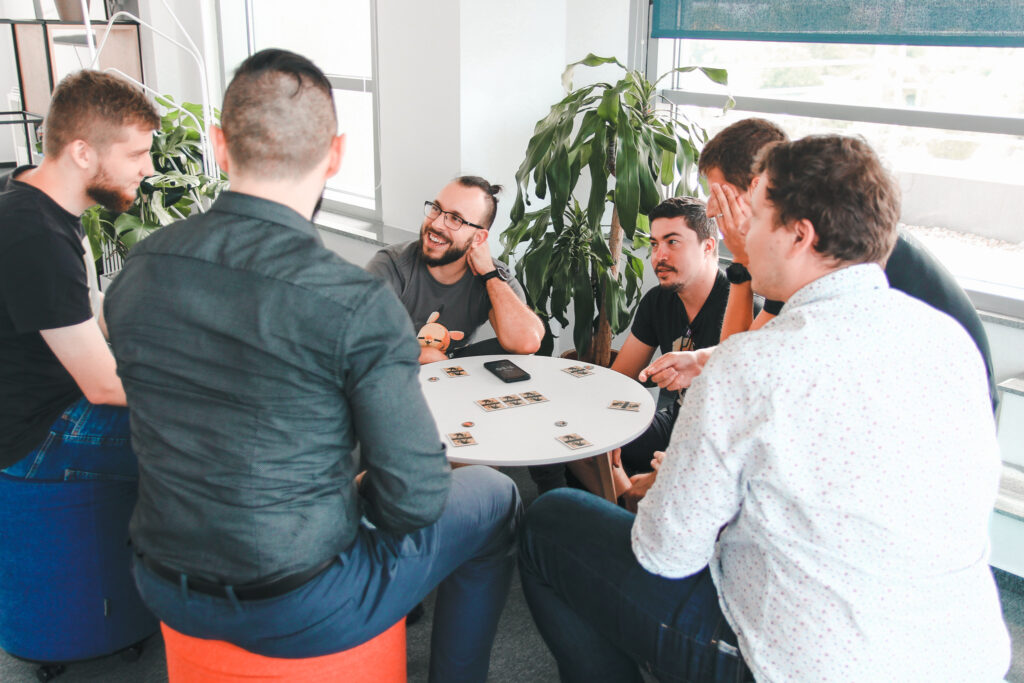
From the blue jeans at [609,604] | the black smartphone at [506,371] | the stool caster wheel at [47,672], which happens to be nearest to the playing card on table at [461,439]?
the blue jeans at [609,604]

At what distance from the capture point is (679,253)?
2.52 m

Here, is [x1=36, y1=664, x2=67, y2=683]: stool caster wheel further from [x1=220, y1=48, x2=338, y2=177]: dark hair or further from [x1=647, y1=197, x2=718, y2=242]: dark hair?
[x1=647, y1=197, x2=718, y2=242]: dark hair

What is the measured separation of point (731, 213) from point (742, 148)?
0.57 feet

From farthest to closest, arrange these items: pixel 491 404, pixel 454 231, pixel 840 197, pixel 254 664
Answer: pixel 454 231, pixel 491 404, pixel 254 664, pixel 840 197

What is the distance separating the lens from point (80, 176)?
5.94ft

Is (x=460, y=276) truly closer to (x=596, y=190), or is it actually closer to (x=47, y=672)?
(x=596, y=190)

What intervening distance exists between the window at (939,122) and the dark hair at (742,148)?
0.67 meters

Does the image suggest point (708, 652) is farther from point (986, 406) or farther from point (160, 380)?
point (160, 380)

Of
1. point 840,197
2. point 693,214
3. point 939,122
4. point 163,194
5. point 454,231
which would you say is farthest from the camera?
point 163,194

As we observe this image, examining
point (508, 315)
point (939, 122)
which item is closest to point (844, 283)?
point (508, 315)

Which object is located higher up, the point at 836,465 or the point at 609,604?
the point at 836,465

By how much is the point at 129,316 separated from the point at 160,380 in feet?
Result: 0.34

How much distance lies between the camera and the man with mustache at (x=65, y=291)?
66.4 inches

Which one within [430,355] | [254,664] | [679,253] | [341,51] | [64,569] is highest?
[341,51]
